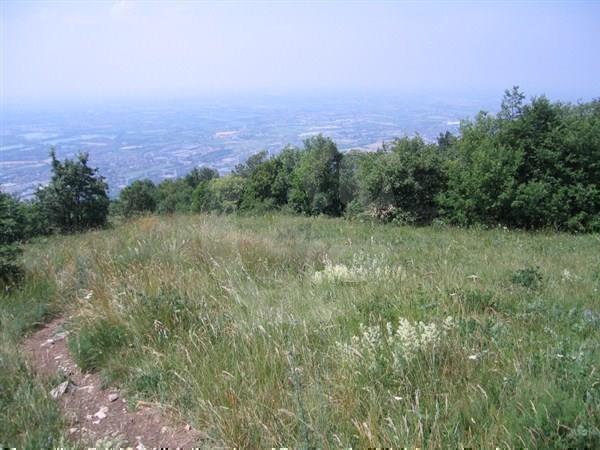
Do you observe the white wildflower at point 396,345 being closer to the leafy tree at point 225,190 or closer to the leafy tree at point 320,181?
the leafy tree at point 320,181

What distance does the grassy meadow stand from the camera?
6.13 feet

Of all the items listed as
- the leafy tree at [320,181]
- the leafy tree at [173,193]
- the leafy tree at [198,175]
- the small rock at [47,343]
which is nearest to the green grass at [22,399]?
the small rock at [47,343]

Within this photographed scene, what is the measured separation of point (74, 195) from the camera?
2839 centimetres

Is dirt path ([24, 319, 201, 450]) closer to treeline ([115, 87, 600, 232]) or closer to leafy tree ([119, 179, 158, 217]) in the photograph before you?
treeline ([115, 87, 600, 232])

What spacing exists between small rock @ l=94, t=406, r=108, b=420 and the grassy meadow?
0.18 m

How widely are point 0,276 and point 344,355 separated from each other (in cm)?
499

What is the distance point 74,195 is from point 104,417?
3036 centimetres

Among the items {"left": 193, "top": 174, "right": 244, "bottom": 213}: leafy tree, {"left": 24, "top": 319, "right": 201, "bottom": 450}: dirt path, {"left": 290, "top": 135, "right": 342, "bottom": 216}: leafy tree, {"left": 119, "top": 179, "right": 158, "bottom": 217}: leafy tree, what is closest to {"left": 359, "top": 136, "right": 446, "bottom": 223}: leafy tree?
{"left": 290, "top": 135, "right": 342, "bottom": 216}: leafy tree

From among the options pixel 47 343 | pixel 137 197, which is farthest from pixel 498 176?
pixel 137 197

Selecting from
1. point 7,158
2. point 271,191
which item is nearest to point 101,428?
point 271,191

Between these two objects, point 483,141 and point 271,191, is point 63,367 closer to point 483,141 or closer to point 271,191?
point 483,141

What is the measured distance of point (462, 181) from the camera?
1789cm

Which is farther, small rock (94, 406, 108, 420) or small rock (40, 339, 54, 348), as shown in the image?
small rock (40, 339, 54, 348)

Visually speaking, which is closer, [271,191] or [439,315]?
[439,315]
